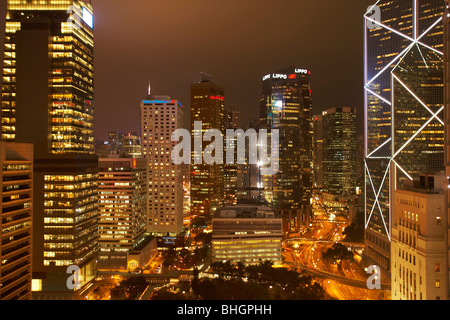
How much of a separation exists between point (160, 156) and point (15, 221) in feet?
41.8

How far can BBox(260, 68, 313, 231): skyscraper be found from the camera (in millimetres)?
25188

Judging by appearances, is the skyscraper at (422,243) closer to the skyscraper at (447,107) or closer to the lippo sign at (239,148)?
the skyscraper at (447,107)

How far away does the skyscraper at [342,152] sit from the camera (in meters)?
34.0

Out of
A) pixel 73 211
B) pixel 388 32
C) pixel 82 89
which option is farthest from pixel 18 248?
Result: pixel 388 32

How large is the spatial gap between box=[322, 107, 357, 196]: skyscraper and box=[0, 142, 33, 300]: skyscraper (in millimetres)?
29716

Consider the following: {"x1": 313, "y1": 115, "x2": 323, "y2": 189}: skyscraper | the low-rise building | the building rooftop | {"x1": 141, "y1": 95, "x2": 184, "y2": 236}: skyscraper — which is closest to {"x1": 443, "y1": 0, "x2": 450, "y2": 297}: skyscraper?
the low-rise building

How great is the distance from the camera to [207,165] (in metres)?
27.0

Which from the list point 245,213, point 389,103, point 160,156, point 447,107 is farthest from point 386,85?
point 160,156

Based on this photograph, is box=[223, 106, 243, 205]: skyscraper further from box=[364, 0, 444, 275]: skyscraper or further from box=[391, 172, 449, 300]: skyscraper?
box=[391, 172, 449, 300]: skyscraper

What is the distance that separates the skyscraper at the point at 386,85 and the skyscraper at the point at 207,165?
42.7 feet
